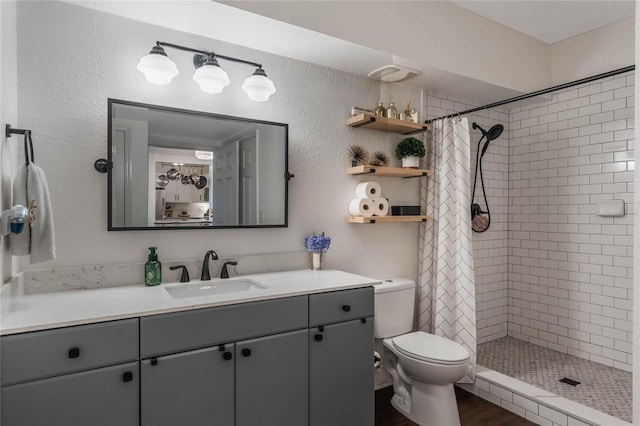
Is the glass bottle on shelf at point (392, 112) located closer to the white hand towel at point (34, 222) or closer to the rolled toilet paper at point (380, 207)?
the rolled toilet paper at point (380, 207)

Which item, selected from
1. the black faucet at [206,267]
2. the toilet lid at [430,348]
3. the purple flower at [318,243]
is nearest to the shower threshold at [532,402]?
the toilet lid at [430,348]

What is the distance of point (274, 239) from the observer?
7.75 ft

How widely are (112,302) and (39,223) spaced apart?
1.43 ft

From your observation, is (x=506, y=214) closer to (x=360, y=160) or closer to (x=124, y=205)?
(x=360, y=160)

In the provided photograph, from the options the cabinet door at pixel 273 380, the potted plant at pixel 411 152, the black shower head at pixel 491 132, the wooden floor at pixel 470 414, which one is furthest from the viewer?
the black shower head at pixel 491 132

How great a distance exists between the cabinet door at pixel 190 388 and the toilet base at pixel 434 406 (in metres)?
1.25

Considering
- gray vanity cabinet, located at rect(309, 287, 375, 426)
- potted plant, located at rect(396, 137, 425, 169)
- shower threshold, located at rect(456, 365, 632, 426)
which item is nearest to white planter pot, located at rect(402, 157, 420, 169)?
potted plant, located at rect(396, 137, 425, 169)

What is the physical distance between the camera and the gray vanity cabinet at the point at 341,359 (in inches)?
74.9

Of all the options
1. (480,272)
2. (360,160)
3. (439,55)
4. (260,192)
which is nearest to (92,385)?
(260,192)

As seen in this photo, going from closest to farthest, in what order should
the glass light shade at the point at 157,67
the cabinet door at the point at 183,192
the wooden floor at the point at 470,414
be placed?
the glass light shade at the point at 157,67
the cabinet door at the point at 183,192
the wooden floor at the point at 470,414

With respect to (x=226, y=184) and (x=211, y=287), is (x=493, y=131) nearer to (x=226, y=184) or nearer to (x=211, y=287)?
(x=226, y=184)

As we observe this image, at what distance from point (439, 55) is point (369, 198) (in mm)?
1104

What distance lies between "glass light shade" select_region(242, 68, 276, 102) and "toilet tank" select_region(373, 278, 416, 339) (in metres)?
1.40

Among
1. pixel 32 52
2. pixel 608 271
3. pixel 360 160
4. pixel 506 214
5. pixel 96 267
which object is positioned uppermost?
pixel 32 52
